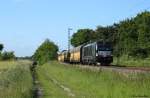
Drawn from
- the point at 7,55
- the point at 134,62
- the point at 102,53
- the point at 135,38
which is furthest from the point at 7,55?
the point at 102,53

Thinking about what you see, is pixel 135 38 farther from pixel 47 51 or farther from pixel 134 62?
pixel 47 51

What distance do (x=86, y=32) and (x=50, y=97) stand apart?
14725 cm

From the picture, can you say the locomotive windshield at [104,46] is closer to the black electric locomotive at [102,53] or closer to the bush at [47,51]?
the black electric locomotive at [102,53]

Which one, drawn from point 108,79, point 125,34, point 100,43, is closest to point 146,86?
Answer: point 108,79

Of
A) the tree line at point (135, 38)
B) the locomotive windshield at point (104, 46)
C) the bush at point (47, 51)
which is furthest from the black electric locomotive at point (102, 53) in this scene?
the bush at point (47, 51)

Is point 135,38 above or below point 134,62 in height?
above

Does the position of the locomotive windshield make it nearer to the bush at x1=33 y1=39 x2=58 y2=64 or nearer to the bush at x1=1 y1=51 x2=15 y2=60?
the bush at x1=1 y1=51 x2=15 y2=60

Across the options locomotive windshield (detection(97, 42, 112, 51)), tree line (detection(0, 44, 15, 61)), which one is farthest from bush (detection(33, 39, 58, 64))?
locomotive windshield (detection(97, 42, 112, 51))

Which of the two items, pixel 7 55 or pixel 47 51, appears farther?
pixel 47 51

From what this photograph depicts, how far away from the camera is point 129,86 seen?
23.1 meters

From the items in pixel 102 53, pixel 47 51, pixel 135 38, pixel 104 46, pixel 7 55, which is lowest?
pixel 102 53

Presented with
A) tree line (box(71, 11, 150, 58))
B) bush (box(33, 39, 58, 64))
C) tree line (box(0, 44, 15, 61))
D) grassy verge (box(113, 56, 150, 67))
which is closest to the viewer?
grassy verge (box(113, 56, 150, 67))

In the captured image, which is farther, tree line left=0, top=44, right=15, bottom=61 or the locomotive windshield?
tree line left=0, top=44, right=15, bottom=61

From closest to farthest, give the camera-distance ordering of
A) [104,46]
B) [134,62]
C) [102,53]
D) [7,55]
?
[102,53] → [104,46] → [134,62] → [7,55]
